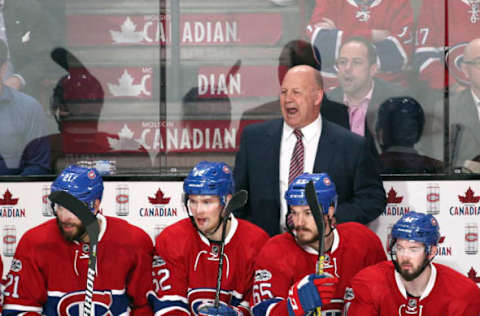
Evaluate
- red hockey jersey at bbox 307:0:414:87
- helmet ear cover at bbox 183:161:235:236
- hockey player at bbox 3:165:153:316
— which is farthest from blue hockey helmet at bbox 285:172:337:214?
red hockey jersey at bbox 307:0:414:87

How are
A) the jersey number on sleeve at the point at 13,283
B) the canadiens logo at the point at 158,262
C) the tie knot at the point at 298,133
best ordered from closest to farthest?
1. the jersey number on sleeve at the point at 13,283
2. the canadiens logo at the point at 158,262
3. the tie knot at the point at 298,133

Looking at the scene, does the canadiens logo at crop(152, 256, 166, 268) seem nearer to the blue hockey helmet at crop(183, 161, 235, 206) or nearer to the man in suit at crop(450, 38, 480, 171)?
the blue hockey helmet at crop(183, 161, 235, 206)

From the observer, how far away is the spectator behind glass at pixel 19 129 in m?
4.55

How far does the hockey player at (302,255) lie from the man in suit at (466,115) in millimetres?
1041

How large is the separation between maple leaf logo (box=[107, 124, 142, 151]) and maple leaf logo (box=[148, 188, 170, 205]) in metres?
0.29

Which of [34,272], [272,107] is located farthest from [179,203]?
[34,272]

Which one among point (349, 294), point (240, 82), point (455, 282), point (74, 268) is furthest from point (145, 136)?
point (455, 282)

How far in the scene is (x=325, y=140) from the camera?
4250 millimetres

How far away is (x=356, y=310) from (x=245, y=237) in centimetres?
60

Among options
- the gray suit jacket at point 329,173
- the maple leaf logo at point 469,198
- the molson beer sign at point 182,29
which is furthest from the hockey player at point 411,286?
the molson beer sign at point 182,29

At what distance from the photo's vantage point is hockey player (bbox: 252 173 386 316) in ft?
11.5

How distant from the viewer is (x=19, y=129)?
459 cm

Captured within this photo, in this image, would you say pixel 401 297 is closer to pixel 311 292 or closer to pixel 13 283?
pixel 311 292

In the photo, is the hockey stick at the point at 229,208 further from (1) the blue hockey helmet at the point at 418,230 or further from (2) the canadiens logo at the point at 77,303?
(1) the blue hockey helmet at the point at 418,230
